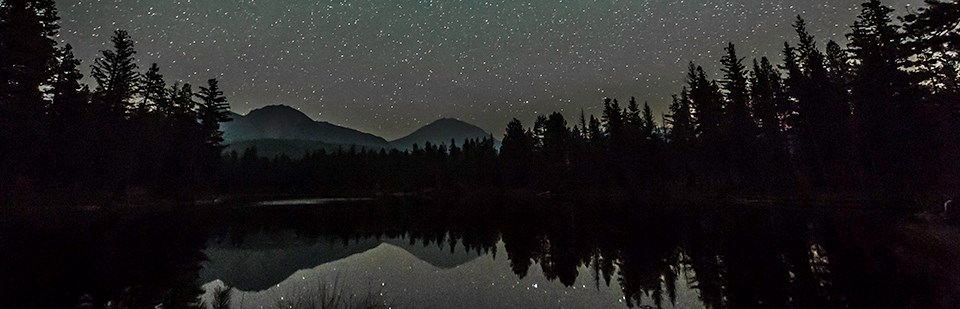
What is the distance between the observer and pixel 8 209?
→ 30.8 metres

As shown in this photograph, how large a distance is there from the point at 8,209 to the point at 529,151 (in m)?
75.4

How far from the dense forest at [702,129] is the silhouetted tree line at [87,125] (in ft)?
0.45

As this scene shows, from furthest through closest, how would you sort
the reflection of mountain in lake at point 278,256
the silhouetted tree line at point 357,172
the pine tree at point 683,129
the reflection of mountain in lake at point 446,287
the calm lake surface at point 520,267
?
1. the silhouetted tree line at point 357,172
2. the pine tree at point 683,129
3. the reflection of mountain in lake at point 278,256
4. the reflection of mountain in lake at point 446,287
5. the calm lake surface at point 520,267

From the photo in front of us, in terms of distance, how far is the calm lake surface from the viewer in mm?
9938

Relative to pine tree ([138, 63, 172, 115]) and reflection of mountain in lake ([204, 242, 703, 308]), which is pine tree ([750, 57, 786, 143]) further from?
pine tree ([138, 63, 172, 115])

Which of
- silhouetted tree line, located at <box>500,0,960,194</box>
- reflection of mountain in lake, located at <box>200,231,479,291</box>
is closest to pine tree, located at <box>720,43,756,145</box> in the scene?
silhouetted tree line, located at <box>500,0,960,194</box>

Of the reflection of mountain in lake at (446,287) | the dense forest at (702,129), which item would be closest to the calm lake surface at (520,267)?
the reflection of mountain in lake at (446,287)

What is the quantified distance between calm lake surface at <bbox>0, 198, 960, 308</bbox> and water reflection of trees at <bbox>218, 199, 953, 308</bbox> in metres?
0.06

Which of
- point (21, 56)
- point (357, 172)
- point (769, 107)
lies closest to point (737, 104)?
point (769, 107)

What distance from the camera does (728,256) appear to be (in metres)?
14.2

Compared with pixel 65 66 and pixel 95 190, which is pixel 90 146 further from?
pixel 65 66

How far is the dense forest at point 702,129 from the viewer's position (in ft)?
98.2

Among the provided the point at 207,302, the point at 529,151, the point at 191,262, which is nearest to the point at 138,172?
the point at 191,262

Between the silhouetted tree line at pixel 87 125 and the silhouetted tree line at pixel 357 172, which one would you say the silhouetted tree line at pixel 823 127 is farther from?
the silhouetted tree line at pixel 87 125
